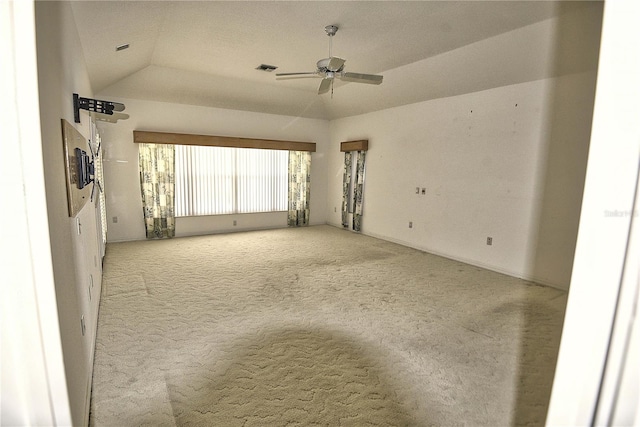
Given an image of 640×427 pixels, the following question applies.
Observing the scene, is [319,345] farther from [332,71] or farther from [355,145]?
[355,145]

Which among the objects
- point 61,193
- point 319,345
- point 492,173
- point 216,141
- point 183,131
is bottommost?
point 319,345

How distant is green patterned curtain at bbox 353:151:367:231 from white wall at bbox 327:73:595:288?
330 millimetres

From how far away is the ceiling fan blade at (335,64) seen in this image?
3.25 meters

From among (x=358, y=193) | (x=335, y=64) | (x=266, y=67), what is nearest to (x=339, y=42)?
(x=335, y=64)

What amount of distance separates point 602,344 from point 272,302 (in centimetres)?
315

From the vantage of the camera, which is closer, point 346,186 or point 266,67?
point 266,67

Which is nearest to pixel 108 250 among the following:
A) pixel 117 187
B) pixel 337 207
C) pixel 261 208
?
pixel 117 187

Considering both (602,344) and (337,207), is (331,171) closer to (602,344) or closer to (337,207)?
(337,207)

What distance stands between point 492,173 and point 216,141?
16.3 ft

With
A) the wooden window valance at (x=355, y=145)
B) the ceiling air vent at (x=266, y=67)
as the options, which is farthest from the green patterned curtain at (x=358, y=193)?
the ceiling air vent at (x=266, y=67)

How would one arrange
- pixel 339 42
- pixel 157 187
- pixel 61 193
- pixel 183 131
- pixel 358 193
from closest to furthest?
pixel 61 193 < pixel 339 42 < pixel 157 187 < pixel 183 131 < pixel 358 193

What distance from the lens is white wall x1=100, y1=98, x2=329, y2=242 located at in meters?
5.69

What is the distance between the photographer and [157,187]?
19.7 ft

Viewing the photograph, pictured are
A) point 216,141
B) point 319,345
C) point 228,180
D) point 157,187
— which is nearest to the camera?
point 319,345
